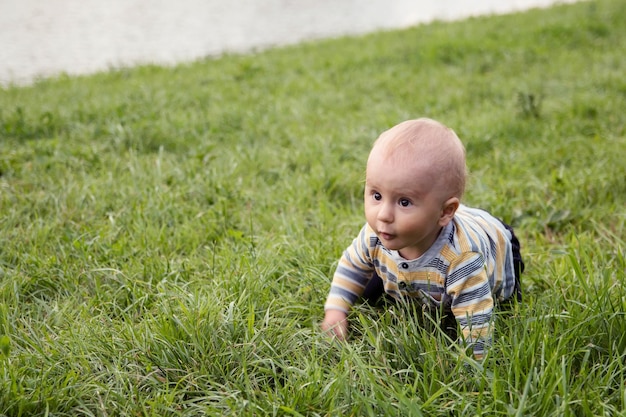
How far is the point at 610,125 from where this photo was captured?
4836 mm

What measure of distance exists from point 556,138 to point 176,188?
9.65ft

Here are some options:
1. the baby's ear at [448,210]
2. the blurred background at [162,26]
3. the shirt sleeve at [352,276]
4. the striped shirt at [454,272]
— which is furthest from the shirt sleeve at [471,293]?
the blurred background at [162,26]

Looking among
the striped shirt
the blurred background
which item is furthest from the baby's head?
the blurred background

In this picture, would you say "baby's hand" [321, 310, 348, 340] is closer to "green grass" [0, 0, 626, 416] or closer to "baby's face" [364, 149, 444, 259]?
"green grass" [0, 0, 626, 416]

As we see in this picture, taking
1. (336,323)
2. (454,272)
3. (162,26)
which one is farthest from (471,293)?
(162,26)

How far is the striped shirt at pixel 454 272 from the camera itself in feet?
7.13

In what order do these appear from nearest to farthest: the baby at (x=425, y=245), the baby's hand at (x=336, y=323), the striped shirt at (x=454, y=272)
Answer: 1. the baby at (x=425, y=245)
2. the striped shirt at (x=454, y=272)
3. the baby's hand at (x=336, y=323)

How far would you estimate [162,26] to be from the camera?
1238 cm

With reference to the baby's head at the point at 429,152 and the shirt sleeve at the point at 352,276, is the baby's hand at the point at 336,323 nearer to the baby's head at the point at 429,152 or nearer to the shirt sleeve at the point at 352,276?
the shirt sleeve at the point at 352,276

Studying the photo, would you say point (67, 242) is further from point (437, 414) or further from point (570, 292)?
point (570, 292)

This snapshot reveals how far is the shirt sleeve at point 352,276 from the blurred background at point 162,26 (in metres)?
7.06

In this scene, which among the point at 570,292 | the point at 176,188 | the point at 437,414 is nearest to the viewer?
the point at 437,414

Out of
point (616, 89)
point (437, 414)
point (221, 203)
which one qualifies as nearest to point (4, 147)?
point (221, 203)

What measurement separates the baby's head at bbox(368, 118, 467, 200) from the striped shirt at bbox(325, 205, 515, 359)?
0.84 feet
